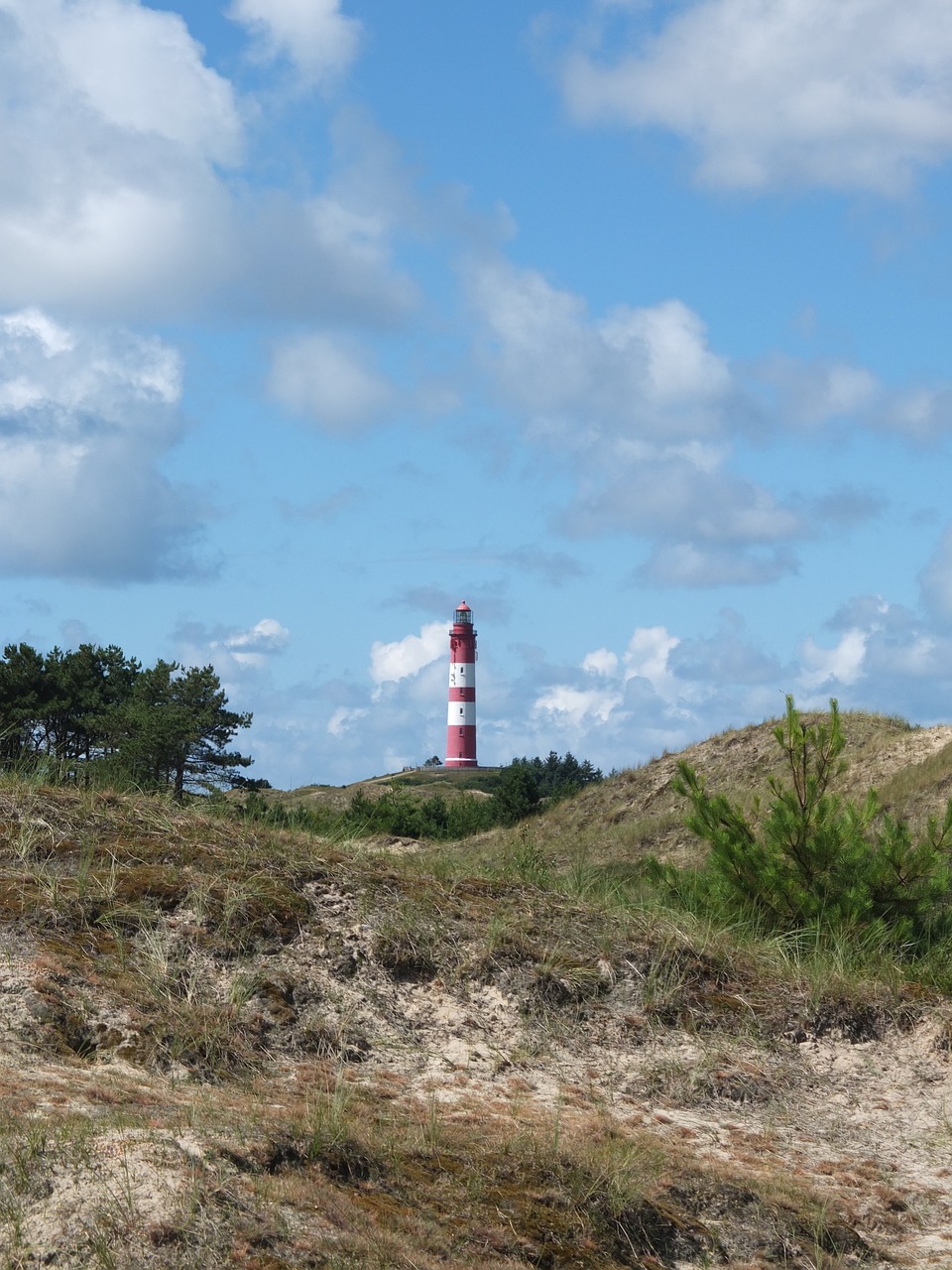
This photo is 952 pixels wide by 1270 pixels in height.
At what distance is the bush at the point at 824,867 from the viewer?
11172mm

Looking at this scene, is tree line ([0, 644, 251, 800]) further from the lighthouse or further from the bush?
the lighthouse

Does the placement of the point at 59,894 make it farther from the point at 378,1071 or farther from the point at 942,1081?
the point at 942,1081

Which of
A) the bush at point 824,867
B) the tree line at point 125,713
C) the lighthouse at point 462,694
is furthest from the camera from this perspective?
the lighthouse at point 462,694

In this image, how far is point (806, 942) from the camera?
34.8 ft

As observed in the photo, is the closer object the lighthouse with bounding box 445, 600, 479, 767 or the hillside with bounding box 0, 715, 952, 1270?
the hillside with bounding box 0, 715, 952, 1270

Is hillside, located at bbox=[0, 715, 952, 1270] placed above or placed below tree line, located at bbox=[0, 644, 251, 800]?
below

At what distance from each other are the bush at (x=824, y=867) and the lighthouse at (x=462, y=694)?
205ft

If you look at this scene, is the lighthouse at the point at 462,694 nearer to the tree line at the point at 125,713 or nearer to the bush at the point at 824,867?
the tree line at the point at 125,713

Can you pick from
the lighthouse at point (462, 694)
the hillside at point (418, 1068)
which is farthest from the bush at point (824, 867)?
the lighthouse at point (462, 694)

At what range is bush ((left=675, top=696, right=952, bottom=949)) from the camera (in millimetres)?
11172

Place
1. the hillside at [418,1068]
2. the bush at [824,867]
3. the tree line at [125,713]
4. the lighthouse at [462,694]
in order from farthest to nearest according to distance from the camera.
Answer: the lighthouse at [462,694] → the tree line at [125,713] → the bush at [824,867] → the hillside at [418,1068]

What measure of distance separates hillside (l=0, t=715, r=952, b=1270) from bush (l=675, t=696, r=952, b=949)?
1.10 metres

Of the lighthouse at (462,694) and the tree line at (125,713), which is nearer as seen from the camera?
the tree line at (125,713)

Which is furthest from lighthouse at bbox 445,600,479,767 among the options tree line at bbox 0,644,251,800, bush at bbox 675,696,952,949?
bush at bbox 675,696,952,949
